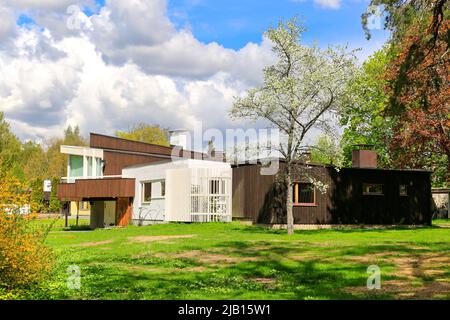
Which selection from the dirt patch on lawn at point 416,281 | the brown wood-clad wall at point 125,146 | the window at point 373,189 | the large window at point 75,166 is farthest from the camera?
the large window at point 75,166

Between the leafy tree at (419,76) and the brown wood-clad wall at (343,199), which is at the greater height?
the leafy tree at (419,76)

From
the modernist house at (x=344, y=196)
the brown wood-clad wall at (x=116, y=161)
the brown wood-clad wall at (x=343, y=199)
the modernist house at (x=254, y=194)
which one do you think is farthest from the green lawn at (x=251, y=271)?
the brown wood-clad wall at (x=116, y=161)

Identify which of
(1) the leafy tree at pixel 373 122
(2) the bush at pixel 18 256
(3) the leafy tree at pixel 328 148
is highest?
(1) the leafy tree at pixel 373 122

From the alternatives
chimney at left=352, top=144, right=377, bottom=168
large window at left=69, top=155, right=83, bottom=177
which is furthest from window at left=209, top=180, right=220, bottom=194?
large window at left=69, top=155, right=83, bottom=177

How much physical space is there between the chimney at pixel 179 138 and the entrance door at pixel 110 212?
22.1ft

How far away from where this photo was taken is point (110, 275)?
35.2 ft

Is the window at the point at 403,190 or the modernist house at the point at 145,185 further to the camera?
the window at the point at 403,190

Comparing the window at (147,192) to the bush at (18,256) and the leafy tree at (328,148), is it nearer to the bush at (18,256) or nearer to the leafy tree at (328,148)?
the leafy tree at (328,148)

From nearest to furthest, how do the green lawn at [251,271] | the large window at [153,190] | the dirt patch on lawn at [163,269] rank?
the green lawn at [251,271], the dirt patch on lawn at [163,269], the large window at [153,190]

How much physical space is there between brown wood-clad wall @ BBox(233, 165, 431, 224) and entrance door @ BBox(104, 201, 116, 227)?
34.9 feet

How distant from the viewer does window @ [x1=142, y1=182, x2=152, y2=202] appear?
31938 mm

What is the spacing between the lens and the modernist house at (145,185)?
94.9 ft

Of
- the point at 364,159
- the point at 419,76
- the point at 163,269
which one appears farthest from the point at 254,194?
the point at 163,269
